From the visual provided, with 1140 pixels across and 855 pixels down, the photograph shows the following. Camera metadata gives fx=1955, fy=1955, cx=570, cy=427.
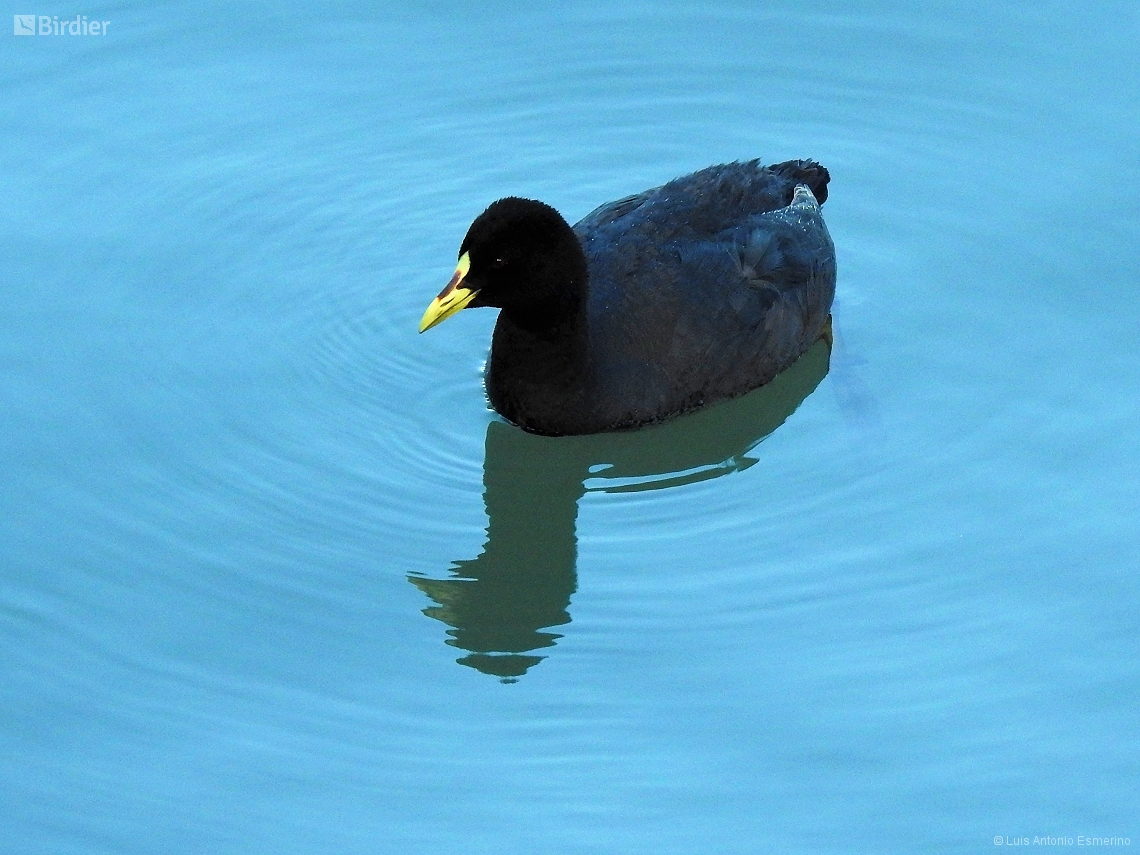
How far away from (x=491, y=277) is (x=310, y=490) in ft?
4.22

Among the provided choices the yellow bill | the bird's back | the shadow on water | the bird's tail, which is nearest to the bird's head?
the yellow bill

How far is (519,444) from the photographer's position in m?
9.48

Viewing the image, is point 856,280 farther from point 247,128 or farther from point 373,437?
point 247,128

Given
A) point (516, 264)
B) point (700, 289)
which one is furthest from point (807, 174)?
point (516, 264)

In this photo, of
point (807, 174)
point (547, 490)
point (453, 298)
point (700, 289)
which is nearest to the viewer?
point (453, 298)

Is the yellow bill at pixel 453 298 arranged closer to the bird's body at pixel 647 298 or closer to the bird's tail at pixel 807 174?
the bird's body at pixel 647 298

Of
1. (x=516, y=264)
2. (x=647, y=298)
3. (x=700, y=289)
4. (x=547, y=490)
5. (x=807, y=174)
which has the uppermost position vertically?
(x=807, y=174)

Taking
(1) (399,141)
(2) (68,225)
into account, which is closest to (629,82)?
(1) (399,141)

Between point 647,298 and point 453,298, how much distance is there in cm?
106

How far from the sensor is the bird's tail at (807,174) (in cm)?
1058

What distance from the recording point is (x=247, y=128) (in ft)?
38.2

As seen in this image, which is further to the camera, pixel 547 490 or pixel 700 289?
pixel 700 289

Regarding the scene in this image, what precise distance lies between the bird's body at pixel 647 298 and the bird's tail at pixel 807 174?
328 mm

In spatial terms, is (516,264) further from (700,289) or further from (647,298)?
(700,289)
